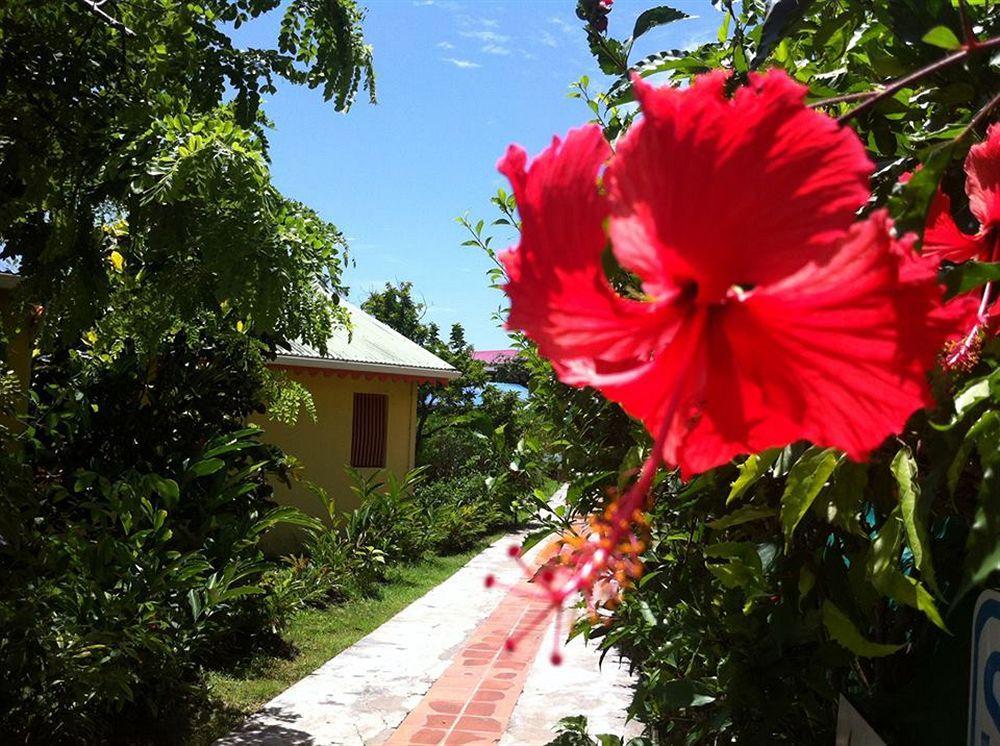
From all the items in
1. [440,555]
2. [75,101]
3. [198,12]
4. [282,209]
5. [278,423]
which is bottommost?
[440,555]

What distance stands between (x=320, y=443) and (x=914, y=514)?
11.2 metres

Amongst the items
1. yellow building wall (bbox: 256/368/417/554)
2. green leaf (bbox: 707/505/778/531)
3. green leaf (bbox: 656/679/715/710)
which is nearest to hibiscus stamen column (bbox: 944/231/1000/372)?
green leaf (bbox: 707/505/778/531)

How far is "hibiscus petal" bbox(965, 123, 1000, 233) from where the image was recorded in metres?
0.68

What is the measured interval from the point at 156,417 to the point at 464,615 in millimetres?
3834

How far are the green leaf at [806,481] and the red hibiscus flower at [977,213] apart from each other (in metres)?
0.19

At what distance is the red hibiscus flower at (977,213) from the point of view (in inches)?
27.1

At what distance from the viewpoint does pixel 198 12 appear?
4082 millimetres

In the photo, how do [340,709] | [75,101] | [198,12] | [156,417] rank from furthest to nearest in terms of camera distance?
1. [156,417]
2. [340,709]
3. [198,12]
4. [75,101]

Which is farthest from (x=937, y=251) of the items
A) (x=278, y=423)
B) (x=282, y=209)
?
(x=278, y=423)

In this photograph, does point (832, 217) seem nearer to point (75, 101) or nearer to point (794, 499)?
point (794, 499)

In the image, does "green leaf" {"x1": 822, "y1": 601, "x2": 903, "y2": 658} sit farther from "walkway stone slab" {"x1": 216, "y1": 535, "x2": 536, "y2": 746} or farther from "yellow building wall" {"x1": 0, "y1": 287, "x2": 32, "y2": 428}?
"yellow building wall" {"x1": 0, "y1": 287, "x2": 32, "y2": 428}

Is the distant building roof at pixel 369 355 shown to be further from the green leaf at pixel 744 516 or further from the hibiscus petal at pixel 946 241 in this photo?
the hibiscus petal at pixel 946 241

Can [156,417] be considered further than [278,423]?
No

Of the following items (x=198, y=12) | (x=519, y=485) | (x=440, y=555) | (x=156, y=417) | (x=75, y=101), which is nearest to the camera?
(x=519, y=485)
